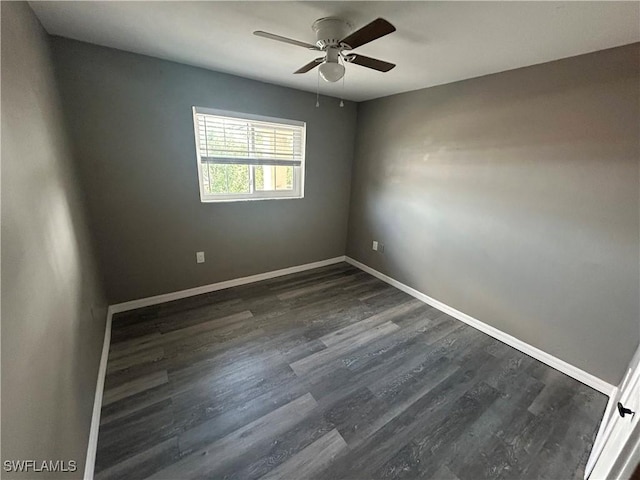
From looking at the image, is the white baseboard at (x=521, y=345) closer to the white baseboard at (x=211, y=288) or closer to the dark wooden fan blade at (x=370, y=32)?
the white baseboard at (x=211, y=288)

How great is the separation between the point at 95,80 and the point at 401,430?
327 centimetres

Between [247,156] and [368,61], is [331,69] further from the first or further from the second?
[247,156]

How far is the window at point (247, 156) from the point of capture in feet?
8.71

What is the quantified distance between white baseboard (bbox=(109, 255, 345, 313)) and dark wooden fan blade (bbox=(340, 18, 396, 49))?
8.52ft

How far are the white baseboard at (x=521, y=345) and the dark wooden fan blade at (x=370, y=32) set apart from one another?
2.52 m

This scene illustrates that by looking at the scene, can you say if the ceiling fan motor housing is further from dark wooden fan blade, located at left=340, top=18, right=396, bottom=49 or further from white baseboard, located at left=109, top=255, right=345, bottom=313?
white baseboard, located at left=109, top=255, right=345, bottom=313

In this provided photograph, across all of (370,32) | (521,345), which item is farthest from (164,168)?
(521,345)

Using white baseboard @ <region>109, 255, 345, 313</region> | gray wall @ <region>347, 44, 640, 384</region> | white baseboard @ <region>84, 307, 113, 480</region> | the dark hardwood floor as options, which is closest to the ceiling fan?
gray wall @ <region>347, 44, 640, 384</region>

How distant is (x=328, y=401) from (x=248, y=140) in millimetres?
2568

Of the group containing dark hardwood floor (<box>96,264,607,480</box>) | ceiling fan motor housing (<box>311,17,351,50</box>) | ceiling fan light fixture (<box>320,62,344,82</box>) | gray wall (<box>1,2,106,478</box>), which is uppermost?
ceiling fan motor housing (<box>311,17,351,50</box>)

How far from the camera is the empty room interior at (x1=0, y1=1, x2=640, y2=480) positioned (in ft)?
4.14

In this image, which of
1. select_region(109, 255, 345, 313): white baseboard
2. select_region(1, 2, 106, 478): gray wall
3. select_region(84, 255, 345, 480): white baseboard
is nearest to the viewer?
select_region(1, 2, 106, 478): gray wall

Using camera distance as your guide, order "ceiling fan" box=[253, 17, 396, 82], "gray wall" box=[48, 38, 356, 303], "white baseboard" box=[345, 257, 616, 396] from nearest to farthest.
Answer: "ceiling fan" box=[253, 17, 396, 82]
"white baseboard" box=[345, 257, 616, 396]
"gray wall" box=[48, 38, 356, 303]

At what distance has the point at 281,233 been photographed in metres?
3.35
